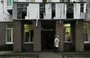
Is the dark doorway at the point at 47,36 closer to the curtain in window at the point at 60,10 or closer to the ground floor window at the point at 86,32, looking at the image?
the curtain in window at the point at 60,10

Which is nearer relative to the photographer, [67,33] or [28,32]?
[67,33]

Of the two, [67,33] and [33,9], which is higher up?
[33,9]

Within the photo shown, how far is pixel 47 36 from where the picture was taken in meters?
36.6

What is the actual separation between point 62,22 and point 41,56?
5.17m

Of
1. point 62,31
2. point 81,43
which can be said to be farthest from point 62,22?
point 81,43

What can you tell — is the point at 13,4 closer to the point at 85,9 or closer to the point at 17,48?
the point at 17,48

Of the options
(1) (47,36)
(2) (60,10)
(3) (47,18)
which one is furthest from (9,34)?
(2) (60,10)

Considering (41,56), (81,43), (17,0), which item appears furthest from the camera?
(17,0)

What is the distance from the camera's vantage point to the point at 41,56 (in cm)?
3055

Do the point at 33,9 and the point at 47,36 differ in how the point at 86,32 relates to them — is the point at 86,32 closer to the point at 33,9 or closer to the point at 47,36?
the point at 47,36

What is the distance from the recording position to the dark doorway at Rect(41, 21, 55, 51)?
119 ft

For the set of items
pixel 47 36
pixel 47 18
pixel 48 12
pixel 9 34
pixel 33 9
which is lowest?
pixel 47 36

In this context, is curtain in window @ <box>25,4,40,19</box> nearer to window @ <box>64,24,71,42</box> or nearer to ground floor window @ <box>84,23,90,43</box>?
window @ <box>64,24,71,42</box>

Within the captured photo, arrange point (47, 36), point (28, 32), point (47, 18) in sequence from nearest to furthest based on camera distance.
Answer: point (47, 18) → point (47, 36) → point (28, 32)
